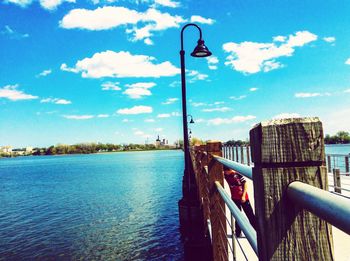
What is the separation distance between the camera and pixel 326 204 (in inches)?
A: 30.4

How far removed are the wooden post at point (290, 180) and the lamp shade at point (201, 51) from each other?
35.0ft

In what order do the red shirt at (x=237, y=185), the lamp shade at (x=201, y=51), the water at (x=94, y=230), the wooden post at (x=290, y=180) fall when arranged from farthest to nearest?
the water at (x=94, y=230)
the lamp shade at (x=201, y=51)
the red shirt at (x=237, y=185)
the wooden post at (x=290, y=180)

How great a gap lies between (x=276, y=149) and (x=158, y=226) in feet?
58.7

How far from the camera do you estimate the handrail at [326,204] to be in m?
0.69

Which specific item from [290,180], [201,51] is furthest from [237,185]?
[201,51]

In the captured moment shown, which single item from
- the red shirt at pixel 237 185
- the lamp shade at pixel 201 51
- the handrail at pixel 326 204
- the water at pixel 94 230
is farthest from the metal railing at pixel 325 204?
the water at pixel 94 230

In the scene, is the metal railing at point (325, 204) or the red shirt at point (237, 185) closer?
the metal railing at point (325, 204)

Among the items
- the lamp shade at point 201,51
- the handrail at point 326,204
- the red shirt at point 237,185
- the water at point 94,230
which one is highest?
the lamp shade at point 201,51

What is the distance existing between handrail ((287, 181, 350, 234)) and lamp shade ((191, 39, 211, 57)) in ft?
35.6

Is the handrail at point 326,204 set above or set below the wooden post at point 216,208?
above

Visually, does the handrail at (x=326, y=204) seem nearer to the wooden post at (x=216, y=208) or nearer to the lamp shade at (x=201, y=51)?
the wooden post at (x=216, y=208)

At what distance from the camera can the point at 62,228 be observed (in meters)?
19.9

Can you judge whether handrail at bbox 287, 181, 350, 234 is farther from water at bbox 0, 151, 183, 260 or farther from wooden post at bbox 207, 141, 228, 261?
water at bbox 0, 151, 183, 260

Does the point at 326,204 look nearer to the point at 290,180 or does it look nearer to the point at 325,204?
the point at 325,204
